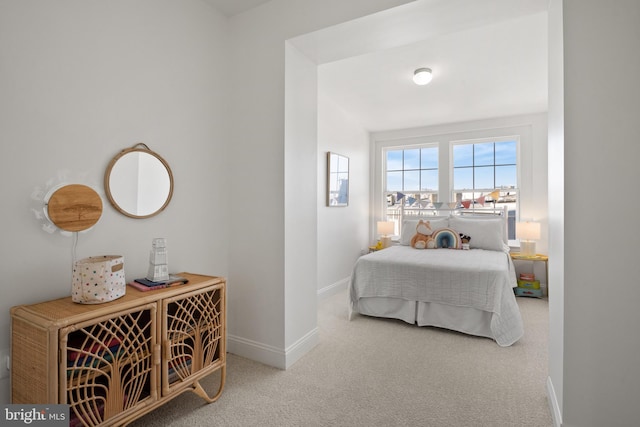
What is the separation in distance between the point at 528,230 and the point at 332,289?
9.05 ft

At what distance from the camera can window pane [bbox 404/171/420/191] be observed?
5.59m

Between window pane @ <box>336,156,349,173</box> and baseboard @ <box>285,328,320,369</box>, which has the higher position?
window pane @ <box>336,156,349,173</box>

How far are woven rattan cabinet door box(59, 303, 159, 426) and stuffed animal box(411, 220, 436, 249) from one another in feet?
11.3

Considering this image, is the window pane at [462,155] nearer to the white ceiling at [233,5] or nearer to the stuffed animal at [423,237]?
the stuffed animal at [423,237]

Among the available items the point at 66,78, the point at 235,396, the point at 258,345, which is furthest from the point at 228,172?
the point at 235,396

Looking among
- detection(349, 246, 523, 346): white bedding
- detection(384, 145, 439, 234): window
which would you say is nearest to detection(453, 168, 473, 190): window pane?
detection(384, 145, 439, 234): window

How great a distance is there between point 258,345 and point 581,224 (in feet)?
6.91

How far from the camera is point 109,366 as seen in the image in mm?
1449

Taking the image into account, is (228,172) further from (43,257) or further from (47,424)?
(47,424)

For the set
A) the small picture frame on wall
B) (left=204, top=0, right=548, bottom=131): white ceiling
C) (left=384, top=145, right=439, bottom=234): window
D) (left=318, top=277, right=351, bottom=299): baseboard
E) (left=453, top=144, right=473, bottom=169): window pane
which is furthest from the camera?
(left=384, top=145, right=439, bottom=234): window

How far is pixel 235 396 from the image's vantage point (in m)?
1.99

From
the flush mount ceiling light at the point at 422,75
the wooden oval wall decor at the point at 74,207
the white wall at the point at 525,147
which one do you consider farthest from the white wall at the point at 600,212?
the white wall at the point at 525,147

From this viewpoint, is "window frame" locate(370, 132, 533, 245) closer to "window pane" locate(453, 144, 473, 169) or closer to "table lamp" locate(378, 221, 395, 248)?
"window pane" locate(453, 144, 473, 169)

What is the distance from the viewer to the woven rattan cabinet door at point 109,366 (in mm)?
1331
